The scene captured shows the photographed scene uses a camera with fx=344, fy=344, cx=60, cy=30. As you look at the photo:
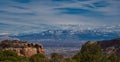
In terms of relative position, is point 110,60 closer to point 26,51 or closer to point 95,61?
point 95,61

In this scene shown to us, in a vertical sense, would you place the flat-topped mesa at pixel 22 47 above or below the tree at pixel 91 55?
below

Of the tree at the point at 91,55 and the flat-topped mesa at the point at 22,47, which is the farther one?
the flat-topped mesa at the point at 22,47

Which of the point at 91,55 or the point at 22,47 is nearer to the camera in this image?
the point at 91,55

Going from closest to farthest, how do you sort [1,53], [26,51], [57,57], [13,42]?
[57,57] → [1,53] → [26,51] → [13,42]

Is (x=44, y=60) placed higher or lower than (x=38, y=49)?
higher

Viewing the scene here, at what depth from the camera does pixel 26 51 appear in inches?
6309

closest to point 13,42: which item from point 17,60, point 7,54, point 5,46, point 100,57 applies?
point 5,46

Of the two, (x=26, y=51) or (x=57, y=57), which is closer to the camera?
(x=57, y=57)

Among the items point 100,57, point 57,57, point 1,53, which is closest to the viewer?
point 57,57

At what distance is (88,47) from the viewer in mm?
112062

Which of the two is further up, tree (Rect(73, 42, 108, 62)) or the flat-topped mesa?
tree (Rect(73, 42, 108, 62))

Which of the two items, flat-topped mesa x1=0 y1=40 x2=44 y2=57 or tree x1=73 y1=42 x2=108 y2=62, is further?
flat-topped mesa x1=0 y1=40 x2=44 y2=57

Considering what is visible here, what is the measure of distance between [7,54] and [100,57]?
3362 centimetres

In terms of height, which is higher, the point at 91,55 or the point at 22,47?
the point at 91,55
